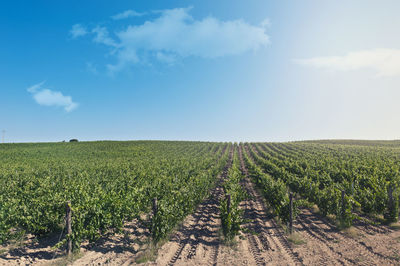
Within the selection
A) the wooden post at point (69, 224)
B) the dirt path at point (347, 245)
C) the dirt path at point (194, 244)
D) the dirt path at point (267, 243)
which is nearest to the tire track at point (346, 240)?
the dirt path at point (347, 245)

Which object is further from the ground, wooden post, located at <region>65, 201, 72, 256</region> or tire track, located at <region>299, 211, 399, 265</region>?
wooden post, located at <region>65, 201, 72, 256</region>

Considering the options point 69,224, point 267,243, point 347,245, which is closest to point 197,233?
point 267,243

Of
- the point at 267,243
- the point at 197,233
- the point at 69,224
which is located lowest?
the point at 197,233

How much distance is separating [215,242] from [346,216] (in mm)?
7553

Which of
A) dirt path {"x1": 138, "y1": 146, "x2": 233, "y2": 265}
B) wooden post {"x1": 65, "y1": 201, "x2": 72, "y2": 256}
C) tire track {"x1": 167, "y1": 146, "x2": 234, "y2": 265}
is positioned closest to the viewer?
wooden post {"x1": 65, "y1": 201, "x2": 72, "y2": 256}

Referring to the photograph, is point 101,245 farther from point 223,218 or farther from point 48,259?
point 223,218

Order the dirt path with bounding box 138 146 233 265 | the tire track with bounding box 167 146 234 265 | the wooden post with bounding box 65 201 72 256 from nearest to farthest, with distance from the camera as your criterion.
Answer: the wooden post with bounding box 65 201 72 256
the dirt path with bounding box 138 146 233 265
the tire track with bounding box 167 146 234 265

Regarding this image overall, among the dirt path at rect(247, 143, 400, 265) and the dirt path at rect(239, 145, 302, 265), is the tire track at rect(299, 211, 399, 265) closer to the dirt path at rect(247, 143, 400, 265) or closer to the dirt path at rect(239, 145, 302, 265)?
the dirt path at rect(247, 143, 400, 265)

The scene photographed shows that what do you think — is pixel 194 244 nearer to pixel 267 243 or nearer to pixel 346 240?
pixel 267 243

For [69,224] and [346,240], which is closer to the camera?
[69,224]

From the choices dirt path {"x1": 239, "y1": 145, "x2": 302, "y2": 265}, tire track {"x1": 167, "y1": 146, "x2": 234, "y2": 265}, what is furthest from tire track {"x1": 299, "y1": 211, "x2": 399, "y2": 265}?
tire track {"x1": 167, "y1": 146, "x2": 234, "y2": 265}

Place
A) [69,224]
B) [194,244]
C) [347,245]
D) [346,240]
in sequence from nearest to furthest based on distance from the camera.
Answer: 1. [69,224]
2. [347,245]
3. [194,244]
4. [346,240]

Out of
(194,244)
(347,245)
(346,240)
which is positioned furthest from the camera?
(346,240)

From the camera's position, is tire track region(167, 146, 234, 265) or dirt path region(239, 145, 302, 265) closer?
dirt path region(239, 145, 302, 265)
